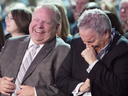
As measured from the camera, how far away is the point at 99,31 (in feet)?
6.61

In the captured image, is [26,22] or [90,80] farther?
[26,22]

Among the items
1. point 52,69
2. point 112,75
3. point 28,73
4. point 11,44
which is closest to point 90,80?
point 112,75

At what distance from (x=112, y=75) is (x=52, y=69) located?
786 mm

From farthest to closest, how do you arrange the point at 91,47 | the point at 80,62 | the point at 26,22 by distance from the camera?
the point at 26,22 < the point at 80,62 < the point at 91,47

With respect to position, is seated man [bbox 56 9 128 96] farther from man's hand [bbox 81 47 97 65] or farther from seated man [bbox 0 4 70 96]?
seated man [bbox 0 4 70 96]

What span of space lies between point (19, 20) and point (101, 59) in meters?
1.61

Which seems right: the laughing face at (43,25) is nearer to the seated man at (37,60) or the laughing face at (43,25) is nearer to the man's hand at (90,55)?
the seated man at (37,60)

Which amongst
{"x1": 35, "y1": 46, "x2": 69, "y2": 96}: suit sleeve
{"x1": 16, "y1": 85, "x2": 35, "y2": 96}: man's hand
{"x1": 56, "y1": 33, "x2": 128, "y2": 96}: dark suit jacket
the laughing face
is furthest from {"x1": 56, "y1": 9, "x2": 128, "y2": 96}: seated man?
the laughing face

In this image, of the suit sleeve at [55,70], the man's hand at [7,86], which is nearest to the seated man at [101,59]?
the suit sleeve at [55,70]

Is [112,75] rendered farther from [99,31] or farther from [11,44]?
[11,44]

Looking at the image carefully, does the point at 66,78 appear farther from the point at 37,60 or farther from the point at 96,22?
the point at 96,22

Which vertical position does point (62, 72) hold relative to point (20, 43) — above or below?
below

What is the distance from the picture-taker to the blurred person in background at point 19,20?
330cm

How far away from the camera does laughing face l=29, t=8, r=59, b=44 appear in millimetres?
2652
